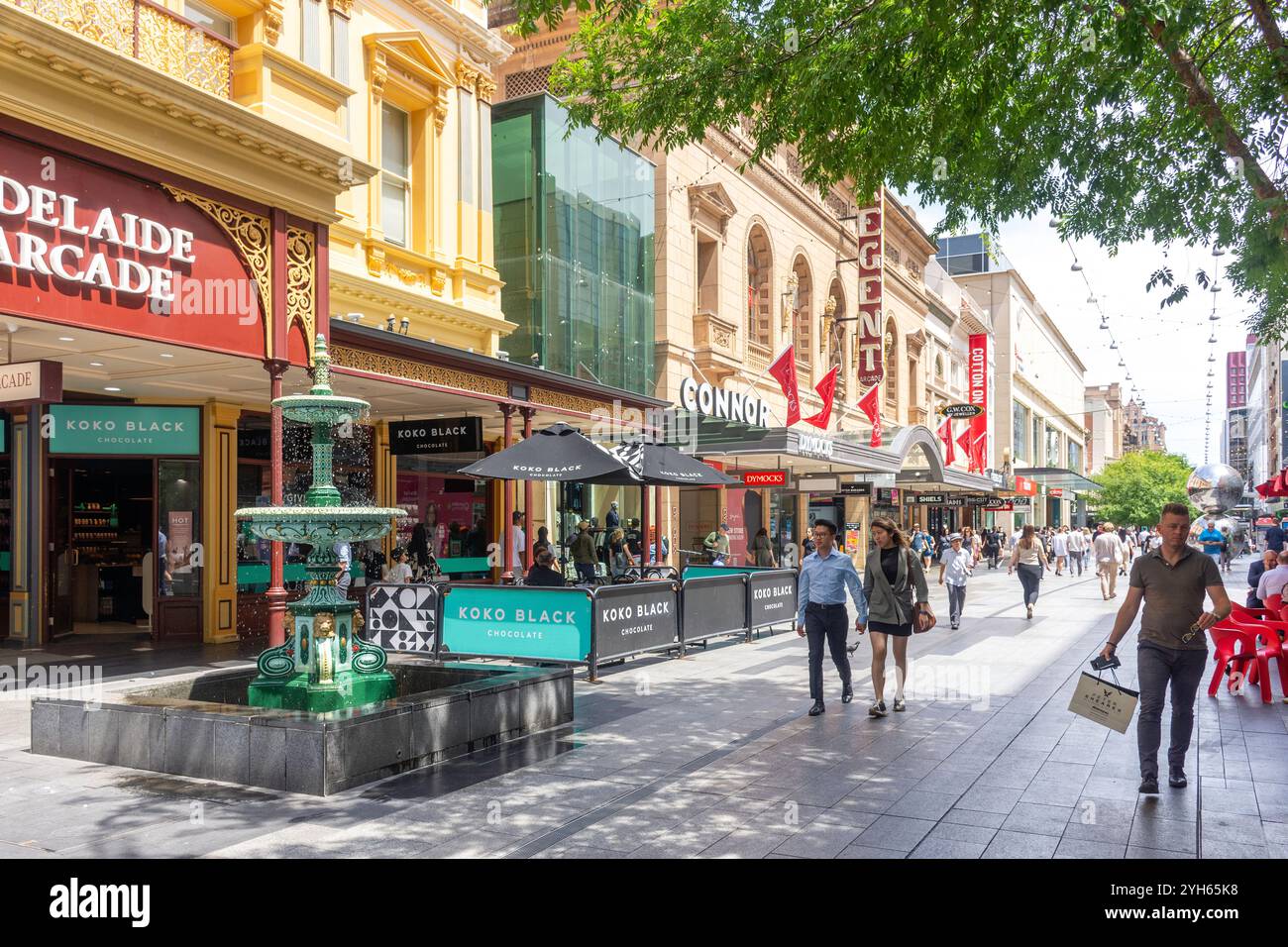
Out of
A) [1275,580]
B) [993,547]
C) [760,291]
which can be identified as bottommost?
[993,547]

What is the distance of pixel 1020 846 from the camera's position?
17.8ft

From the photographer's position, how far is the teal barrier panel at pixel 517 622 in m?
11.4

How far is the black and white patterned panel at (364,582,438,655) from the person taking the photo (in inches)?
487

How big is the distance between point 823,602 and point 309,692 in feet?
15.0

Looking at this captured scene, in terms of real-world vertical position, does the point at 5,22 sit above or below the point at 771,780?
above

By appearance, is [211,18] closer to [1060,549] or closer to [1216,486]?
[1060,549]

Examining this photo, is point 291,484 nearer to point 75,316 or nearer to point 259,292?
point 259,292

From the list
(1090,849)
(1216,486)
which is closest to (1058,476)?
(1216,486)

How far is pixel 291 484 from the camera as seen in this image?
53.1 feet

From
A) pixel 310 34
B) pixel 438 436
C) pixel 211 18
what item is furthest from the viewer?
pixel 438 436

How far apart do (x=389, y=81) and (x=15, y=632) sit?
10.1 meters

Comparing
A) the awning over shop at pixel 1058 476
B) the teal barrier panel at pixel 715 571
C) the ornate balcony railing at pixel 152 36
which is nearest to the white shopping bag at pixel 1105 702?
the teal barrier panel at pixel 715 571

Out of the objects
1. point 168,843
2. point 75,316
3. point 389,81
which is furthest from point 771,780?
point 389,81

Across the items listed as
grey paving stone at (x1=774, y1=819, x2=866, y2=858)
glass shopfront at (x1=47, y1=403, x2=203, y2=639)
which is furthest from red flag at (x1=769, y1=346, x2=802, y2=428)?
grey paving stone at (x1=774, y1=819, x2=866, y2=858)
